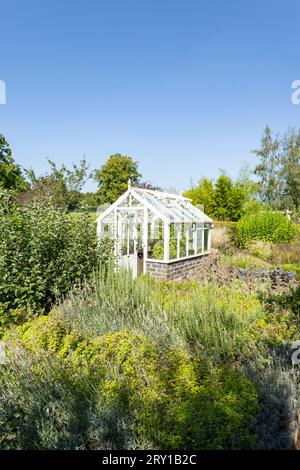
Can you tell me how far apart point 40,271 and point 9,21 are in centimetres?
517

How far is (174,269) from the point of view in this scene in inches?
375

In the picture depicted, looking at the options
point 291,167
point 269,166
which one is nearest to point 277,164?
point 269,166

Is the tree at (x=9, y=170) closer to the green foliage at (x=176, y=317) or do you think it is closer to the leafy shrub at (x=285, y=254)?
the leafy shrub at (x=285, y=254)

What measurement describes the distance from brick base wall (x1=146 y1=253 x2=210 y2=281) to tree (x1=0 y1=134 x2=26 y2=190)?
1343 cm

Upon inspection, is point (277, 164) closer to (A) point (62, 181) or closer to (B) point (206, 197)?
(B) point (206, 197)

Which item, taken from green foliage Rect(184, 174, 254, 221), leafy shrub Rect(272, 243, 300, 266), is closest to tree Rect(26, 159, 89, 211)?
green foliage Rect(184, 174, 254, 221)

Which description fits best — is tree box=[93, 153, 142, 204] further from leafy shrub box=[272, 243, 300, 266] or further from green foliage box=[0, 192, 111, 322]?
green foliage box=[0, 192, 111, 322]

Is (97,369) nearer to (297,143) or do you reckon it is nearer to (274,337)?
(274,337)

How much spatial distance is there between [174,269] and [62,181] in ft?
31.7

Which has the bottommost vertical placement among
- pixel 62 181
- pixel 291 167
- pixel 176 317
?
pixel 176 317

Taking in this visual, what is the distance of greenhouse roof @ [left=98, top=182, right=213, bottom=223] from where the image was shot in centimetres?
955

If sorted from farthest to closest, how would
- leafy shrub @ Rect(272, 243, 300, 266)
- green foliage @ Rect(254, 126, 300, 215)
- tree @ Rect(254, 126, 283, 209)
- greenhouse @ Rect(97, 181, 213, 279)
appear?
tree @ Rect(254, 126, 283, 209)
green foliage @ Rect(254, 126, 300, 215)
leafy shrub @ Rect(272, 243, 300, 266)
greenhouse @ Rect(97, 181, 213, 279)
